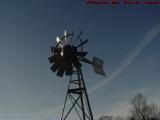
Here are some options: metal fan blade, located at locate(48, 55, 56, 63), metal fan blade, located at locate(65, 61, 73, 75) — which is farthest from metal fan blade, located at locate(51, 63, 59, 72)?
metal fan blade, located at locate(65, 61, 73, 75)

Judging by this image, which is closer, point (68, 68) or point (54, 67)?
point (68, 68)

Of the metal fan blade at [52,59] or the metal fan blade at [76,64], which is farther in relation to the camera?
the metal fan blade at [52,59]

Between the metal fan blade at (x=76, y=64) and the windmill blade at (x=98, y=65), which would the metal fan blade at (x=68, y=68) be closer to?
the metal fan blade at (x=76, y=64)

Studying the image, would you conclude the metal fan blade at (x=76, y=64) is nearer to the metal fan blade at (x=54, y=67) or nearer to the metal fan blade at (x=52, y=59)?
the metal fan blade at (x=54, y=67)

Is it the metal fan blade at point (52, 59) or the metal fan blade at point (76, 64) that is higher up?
the metal fan blade at point (52, 59)

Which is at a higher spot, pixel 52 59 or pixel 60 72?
pixel 52 59

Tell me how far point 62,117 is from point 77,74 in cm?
422

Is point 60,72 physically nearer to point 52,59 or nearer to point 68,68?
point 68,68

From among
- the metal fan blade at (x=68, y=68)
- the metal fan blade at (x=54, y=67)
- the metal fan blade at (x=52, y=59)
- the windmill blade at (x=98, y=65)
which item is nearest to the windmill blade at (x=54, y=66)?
the metal fan blade at (x=54, y=67)

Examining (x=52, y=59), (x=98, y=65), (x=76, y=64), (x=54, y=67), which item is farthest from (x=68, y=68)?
(x=98, y=65)

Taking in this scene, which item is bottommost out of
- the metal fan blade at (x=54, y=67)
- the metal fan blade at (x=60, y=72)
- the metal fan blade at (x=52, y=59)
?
the metal fan blade at (x=60, y=72)

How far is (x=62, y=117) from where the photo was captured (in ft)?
78.8

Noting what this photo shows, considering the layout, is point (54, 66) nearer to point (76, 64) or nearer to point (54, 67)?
point (54, 67)

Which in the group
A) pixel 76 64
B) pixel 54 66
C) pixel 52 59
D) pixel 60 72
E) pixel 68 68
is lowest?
pixel 60 72
